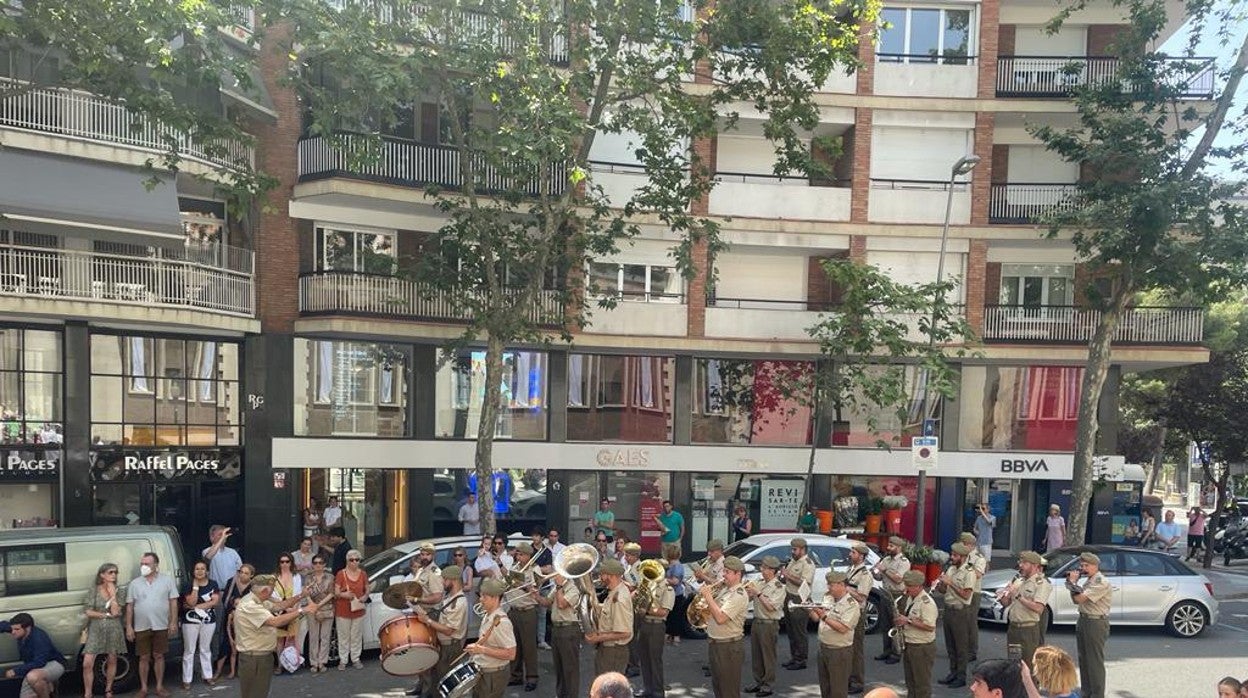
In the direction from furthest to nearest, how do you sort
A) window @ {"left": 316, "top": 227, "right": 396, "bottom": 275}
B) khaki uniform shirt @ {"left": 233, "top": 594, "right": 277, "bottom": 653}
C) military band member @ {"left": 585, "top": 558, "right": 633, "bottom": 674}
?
window @ {"left": 316, "top": 227, "right": 396, "bottom": 275}, military band member @ {"left": 585, "top": 558, "right": 633, "bottom": 674}, khaki uniform shirt @ {"left": 233, "top": 594, "right": 277, "bottom": 653}

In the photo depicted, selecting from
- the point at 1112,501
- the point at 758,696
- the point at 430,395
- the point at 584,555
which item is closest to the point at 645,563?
the point at 584,555

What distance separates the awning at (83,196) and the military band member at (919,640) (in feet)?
44.1

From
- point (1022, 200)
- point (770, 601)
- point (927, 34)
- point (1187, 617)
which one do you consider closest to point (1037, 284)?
point (1022, 200)

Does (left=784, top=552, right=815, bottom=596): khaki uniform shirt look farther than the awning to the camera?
No

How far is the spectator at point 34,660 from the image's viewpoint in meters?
8.91

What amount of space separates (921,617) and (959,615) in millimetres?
2109

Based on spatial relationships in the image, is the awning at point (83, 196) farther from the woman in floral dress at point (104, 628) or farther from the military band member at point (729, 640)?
the military band member at point (729, 640)

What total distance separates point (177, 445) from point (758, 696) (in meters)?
13.2

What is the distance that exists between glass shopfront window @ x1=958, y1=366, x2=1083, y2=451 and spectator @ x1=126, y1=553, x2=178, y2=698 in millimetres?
17880

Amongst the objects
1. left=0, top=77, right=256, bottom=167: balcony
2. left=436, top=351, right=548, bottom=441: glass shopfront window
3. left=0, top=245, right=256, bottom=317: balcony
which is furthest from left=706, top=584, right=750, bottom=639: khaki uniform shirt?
left=0, top=245, right=256, bottom=317: balcony

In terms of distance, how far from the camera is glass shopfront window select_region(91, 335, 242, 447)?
59.4ft

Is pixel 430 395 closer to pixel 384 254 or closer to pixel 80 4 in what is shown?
pixel 384 254

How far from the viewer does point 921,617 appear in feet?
32.4

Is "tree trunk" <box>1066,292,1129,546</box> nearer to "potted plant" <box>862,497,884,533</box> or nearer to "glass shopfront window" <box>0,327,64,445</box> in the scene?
"potted plant" <box>862,497,884,533</box>
